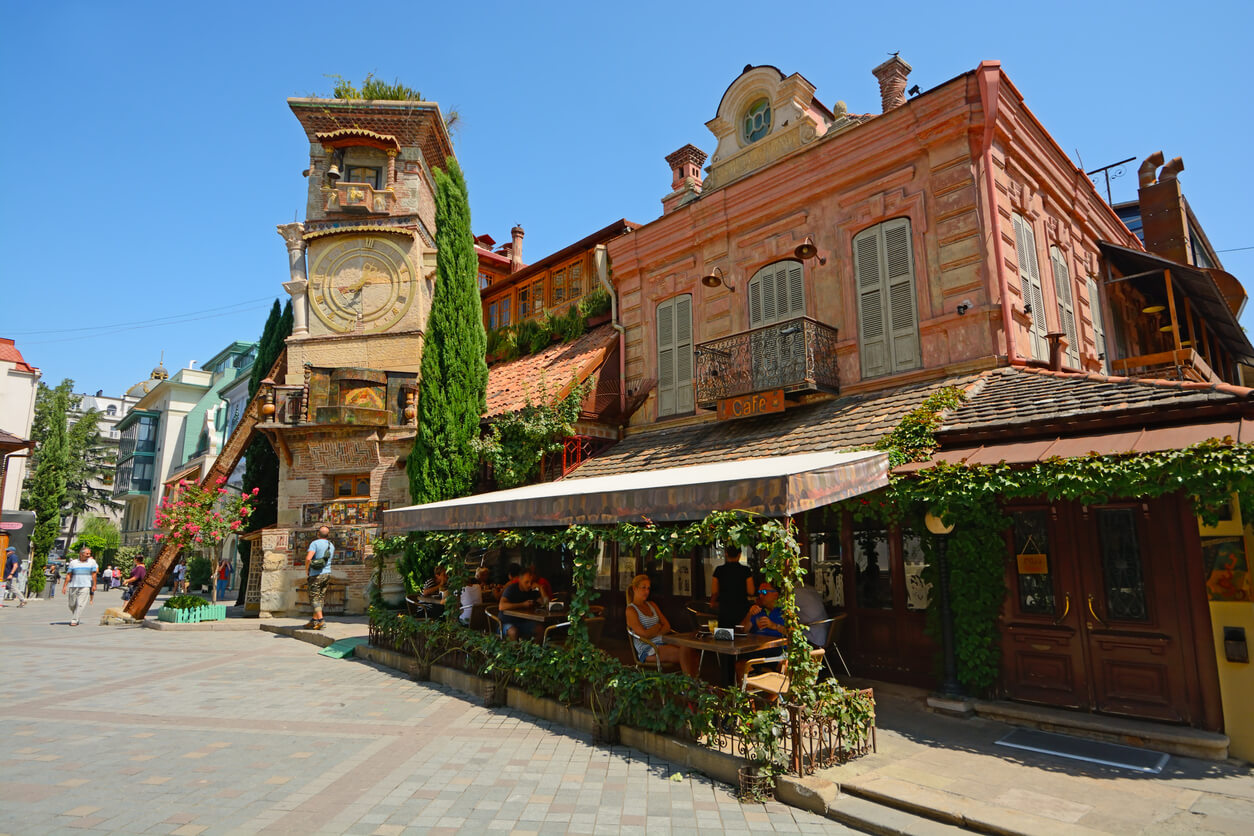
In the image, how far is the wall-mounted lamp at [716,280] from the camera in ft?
39.8

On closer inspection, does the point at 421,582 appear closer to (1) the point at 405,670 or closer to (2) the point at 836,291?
(1) the point at 405,670

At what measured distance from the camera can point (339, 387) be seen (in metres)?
15.8

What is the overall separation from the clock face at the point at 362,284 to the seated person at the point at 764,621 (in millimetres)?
12647

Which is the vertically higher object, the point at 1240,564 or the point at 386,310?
the point at 386,310

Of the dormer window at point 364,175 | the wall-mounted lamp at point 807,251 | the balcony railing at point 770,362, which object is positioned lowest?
the balcony railing at point 770,362

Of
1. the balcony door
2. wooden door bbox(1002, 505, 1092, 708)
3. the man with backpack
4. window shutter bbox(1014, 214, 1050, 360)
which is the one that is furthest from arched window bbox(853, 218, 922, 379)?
the man with backpack

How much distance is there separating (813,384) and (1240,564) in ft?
17.1

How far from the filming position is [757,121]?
506 inches

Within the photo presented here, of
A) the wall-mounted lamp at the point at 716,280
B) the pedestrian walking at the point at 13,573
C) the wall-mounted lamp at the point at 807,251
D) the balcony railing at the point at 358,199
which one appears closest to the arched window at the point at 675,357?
the wall-mounted lamp at the point at 716,280

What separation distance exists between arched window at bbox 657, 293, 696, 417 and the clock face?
22.5 feet

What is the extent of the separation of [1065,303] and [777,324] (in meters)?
4.83

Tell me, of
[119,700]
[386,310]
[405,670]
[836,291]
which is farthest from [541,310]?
[119,700]

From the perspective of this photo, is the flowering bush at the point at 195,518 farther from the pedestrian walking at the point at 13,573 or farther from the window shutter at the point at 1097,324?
the window shutter at the point at 1097,324

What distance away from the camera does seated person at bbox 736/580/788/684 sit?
6.82m
